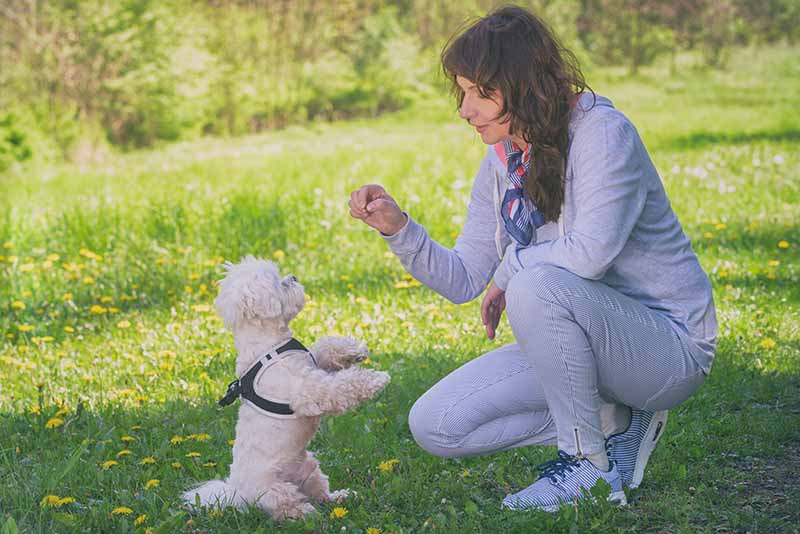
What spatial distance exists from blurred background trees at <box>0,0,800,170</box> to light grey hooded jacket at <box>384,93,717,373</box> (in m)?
11.7

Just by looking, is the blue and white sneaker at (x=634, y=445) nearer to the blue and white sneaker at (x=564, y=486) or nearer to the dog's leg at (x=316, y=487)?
the blue and white sneaker at (x=564, y=486)

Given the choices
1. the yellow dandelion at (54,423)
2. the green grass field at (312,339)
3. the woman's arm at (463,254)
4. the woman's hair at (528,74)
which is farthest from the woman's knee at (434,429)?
the yellow dandelion at (54,423)

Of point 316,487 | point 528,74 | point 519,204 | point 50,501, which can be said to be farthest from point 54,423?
point 528,74

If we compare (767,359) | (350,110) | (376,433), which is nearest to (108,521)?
(376,433)

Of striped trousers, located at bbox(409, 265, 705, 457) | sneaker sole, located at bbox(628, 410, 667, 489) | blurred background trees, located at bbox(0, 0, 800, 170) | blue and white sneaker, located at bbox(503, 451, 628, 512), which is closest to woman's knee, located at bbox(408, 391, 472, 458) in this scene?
striped trousers, located at bbox(409, 265, 705, 457)

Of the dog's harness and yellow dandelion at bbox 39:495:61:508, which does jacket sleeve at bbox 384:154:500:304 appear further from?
yellow dandelion at bbox 39:495:61:508

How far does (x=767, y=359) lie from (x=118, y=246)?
423 cm

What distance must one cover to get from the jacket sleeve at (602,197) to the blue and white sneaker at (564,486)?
1.79ft

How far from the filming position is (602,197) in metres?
2.84

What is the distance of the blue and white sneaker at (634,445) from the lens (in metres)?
3.09

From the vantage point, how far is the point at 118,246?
6.76 metres

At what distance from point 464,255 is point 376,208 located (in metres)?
0.52

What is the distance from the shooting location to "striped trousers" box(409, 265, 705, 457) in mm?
2846

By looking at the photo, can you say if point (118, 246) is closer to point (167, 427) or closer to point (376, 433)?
point (167, 427)
